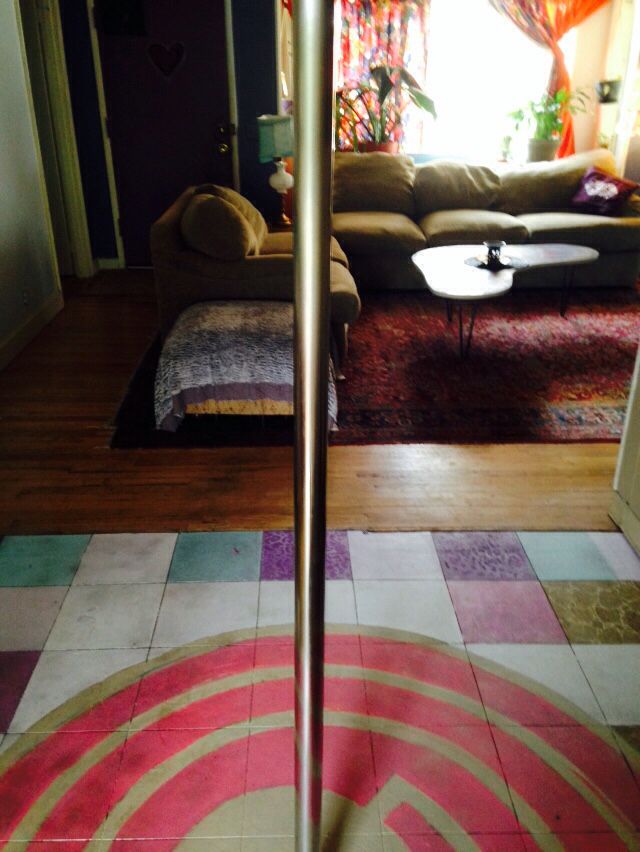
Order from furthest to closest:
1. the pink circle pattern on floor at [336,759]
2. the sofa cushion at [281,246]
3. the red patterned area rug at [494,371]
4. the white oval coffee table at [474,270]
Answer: the sofa cushion at [281,246] → the white oval coffee table at [474,270] → the red patterned area rug at [494,371] → the pink circle pattern on floor at [336,759]

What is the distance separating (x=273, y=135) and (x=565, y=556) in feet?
10.7

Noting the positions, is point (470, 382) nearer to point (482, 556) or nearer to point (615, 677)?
point (482, 556)

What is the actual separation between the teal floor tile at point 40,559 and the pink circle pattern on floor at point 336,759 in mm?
494

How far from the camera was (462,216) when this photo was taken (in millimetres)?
4922

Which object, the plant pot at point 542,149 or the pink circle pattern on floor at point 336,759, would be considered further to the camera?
the plant pot at point 542,149

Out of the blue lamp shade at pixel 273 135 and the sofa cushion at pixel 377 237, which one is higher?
the blue lamp shade at pixel 273 135

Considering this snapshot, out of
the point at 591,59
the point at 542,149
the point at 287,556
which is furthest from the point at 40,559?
the point at 591,59

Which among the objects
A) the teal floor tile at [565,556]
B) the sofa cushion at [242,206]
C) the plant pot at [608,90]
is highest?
the plant pot at [608,90]

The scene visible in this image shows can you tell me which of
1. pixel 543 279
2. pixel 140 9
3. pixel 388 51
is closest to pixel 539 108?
pixel 388 51

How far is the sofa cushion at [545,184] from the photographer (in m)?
5.17

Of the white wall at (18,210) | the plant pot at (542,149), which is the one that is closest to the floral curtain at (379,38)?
the plant pot at (542,149)

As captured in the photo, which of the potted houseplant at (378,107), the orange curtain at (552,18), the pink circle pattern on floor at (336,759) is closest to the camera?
the pink circle pattern on floor at (336,759)

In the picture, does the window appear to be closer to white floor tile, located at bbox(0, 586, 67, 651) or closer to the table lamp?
the table lamp

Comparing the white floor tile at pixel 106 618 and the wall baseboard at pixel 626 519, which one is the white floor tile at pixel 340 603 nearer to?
the white floor tile at pixel 106 618
